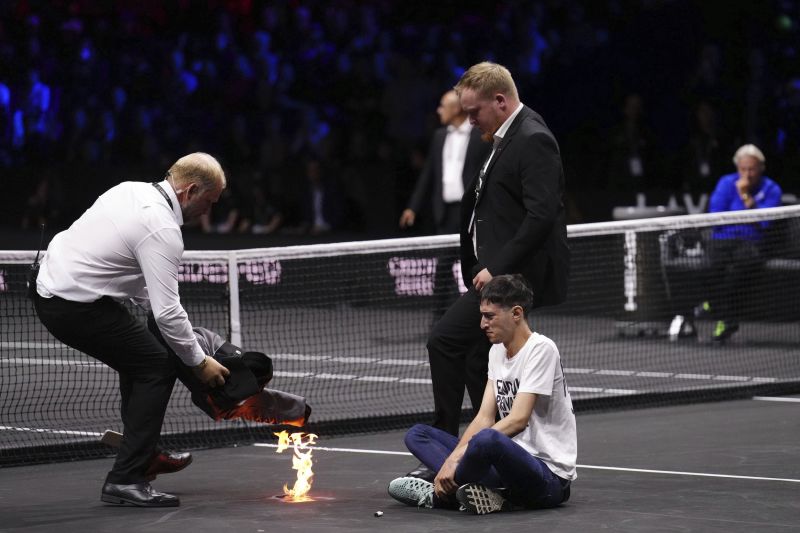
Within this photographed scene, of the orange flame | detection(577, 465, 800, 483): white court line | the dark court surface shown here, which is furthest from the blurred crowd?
the orange flame

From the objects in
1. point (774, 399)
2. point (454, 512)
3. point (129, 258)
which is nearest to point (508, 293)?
point (454, 512)

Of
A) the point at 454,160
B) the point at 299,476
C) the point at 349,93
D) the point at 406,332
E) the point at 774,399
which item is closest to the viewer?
the point at 299,476

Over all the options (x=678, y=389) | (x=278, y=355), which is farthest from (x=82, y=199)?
(x=678, y=389)

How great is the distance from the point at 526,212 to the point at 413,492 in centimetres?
145

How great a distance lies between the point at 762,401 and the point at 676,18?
30.4ft

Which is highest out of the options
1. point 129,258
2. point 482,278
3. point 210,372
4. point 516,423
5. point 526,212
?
point 526,212

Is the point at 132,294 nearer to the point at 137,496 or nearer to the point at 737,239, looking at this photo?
the point at 137,496

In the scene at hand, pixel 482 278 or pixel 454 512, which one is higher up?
pixel 482 278

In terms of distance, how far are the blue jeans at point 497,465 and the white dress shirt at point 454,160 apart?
6748 millimetres

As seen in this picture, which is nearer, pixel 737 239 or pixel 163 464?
pixel 163 464

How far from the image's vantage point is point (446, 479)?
6812 millimetres

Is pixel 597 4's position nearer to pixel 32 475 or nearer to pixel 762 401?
pixel 762 401

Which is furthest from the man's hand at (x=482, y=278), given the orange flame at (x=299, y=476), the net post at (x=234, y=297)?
the net post at (x=234, y=297)

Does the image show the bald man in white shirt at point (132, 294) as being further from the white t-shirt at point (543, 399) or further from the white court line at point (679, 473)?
the white court line at point (679, 473)
